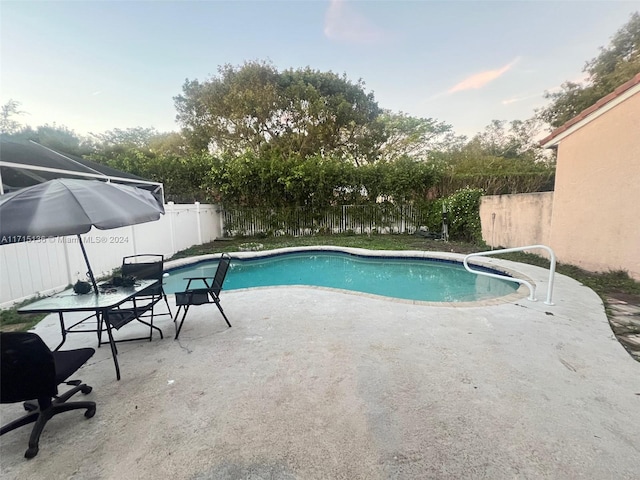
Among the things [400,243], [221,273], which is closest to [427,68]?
[400,243]

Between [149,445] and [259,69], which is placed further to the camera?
[259,69]

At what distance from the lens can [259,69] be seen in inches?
569

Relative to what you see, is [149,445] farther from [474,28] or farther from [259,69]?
[259,69]

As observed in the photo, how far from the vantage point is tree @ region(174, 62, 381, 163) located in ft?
47.0

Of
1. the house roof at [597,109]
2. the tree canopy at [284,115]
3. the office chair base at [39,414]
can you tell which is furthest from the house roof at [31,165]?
the house roof at [597,109]

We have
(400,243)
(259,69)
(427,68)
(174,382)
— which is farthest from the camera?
(259,69)

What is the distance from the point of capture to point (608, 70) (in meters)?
11.7

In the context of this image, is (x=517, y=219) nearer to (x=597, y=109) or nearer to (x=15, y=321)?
(x=597, y=109)

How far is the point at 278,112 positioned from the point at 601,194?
13.8 metres

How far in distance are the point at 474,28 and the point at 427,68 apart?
2.59 meters

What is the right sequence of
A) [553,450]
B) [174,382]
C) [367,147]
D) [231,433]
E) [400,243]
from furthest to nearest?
[367,147], [400,243], [174,382], [231,433], [553,450]

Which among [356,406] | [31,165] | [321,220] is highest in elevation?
[31,165]

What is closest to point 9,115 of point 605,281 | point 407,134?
point 407,134

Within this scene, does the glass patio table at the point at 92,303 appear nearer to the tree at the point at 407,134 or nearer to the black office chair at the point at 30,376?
the black office chair at the point at 30,376
